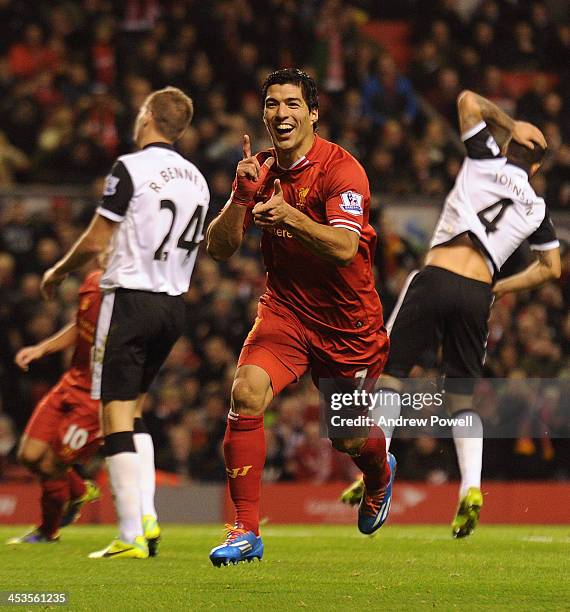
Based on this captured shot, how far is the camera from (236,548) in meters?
5.23

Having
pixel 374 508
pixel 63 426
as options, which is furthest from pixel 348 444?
pixel 63 426

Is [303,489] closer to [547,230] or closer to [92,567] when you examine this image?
[547,230]

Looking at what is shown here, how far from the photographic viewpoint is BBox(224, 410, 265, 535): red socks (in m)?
5.51

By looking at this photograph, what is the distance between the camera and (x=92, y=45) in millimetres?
15883

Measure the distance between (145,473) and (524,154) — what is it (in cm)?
320

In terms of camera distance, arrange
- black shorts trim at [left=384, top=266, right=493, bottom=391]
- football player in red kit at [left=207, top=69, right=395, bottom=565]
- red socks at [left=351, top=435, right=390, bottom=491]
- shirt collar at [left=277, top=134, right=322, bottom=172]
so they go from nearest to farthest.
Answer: football player in red kit at [left=207, top=69, right=395, bottom=565]
shirt collar at [left=277, top=134, right=322, bottom=172]
red socks at [left=351, top=435, right=390, bottom=491]
black shorts trim at [left=384, top=266, right=493, bottom=391]

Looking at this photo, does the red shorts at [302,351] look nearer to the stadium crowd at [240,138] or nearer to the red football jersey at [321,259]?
the red football jersey at [321,259]

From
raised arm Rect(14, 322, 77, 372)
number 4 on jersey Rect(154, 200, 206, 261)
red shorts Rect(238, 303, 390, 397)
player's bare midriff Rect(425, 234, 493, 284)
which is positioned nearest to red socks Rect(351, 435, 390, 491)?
red shorts Rect(238, 303, 390, 397)

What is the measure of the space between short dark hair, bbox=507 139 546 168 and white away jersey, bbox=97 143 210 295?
→ 2247 mm

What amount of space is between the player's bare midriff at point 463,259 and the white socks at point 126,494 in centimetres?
236

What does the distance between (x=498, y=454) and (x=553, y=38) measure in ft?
27.0

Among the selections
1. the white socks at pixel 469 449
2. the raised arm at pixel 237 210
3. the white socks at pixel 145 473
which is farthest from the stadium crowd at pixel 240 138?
the raised arm at pixel 237 210

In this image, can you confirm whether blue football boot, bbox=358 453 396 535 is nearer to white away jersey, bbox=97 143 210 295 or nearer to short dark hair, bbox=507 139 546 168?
white away jersey, bbox=97 143 210 295

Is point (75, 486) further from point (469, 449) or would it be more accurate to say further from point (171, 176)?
point (469, 449)
